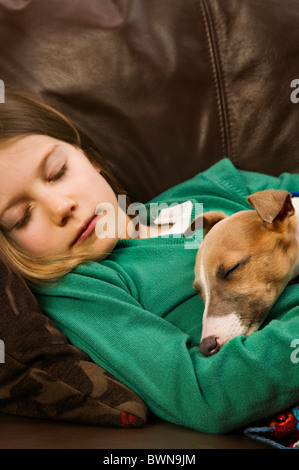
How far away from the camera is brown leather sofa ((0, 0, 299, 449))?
1.68 m

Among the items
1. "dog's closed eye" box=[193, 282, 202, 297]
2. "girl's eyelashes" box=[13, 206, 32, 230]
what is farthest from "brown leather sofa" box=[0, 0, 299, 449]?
"dog's closed eye" box=[193, 282, 202, 297]

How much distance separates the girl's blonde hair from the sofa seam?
0.37m

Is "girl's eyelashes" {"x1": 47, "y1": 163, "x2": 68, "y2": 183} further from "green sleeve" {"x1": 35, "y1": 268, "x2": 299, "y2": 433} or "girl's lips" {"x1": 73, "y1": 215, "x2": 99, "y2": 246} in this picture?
"green sleeve" {"x1": 35, "y1": 268, "x2": 299, "y2": 433}

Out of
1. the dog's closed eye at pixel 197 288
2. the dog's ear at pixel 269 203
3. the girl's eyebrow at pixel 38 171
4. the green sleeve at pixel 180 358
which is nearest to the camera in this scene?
the green sleeve at pixel 180 358

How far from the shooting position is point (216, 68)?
5.62 ft

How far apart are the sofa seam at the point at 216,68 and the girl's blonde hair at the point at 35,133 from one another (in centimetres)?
37

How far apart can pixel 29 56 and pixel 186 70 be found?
0.46 metres

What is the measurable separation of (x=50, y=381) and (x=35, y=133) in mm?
685

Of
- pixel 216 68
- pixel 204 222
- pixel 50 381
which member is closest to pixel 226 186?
pixel 204 222

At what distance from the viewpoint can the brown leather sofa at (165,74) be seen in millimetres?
1682

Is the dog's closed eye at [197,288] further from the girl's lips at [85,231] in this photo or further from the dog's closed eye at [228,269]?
the girl's lips at [85,231]

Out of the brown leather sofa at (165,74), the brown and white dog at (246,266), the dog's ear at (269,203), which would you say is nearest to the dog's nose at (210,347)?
the brown and white dog at (246,266)

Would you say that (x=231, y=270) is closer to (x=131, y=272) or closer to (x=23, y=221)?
(x=131, y=272)

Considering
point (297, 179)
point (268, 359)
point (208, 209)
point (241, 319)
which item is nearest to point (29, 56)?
point (208, 209)
